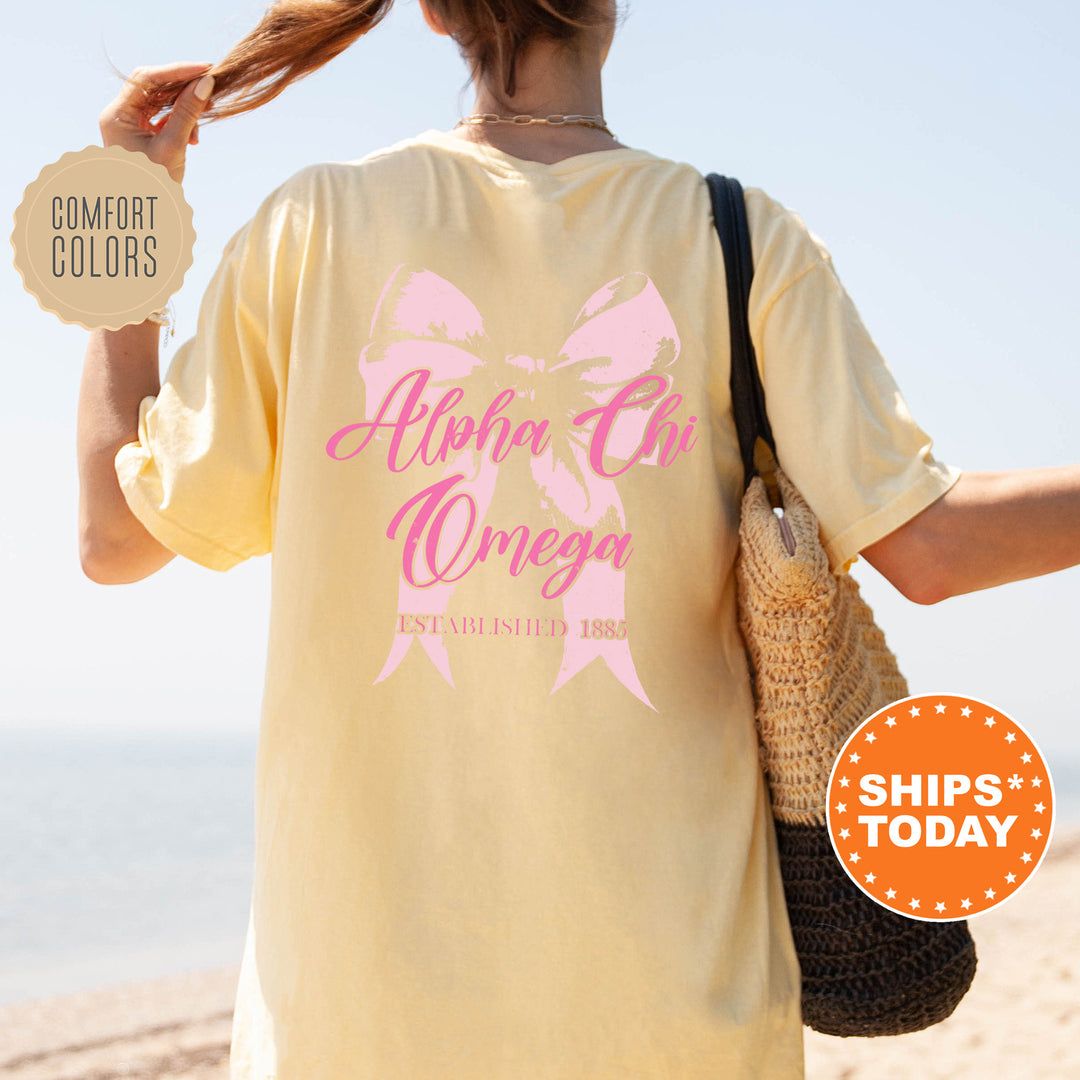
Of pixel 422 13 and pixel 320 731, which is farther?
pixel 422 13

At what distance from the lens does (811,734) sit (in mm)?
1104

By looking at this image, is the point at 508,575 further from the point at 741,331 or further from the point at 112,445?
the point at 112,445

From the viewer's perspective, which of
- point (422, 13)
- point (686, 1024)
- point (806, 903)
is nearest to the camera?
point (686, 1024)

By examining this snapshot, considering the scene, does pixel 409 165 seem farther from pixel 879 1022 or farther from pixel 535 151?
pixel 879 1022

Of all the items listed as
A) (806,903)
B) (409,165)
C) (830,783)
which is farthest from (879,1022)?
(409,165)

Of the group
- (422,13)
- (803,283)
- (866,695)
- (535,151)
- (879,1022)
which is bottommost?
(879,1022)

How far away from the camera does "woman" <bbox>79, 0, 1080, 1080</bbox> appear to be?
1.03 metres

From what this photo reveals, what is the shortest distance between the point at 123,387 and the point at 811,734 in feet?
2.61

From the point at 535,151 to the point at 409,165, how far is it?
0.45ft

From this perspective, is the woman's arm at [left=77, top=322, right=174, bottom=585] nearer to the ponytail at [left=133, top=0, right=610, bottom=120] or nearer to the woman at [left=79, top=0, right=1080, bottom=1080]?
the woman at [left=79, top=0, right=1080, bottom=1080]

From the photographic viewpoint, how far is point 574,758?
1056 millimetres

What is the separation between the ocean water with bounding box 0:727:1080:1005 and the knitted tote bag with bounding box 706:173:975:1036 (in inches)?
346

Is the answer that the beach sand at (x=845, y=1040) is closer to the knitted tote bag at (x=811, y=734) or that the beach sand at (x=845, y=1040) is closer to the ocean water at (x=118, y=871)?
the ocean water at (x=118, y=871)

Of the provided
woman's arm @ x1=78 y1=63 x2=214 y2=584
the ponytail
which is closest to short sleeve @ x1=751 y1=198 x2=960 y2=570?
the ponytail
